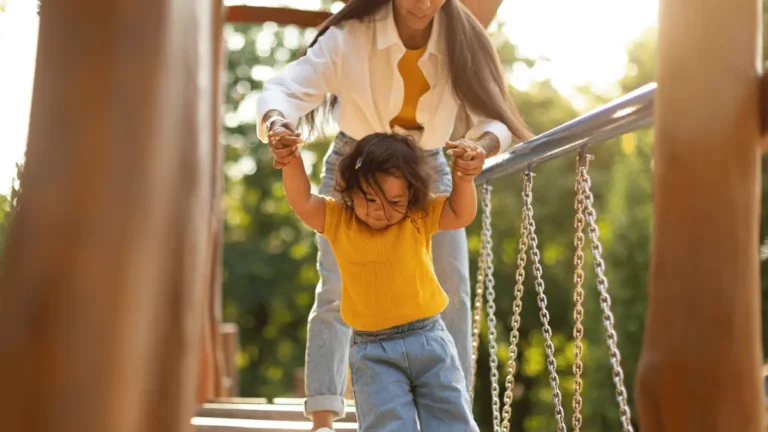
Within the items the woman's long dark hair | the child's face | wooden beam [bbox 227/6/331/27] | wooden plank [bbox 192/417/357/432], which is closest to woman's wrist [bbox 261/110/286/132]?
the child's face

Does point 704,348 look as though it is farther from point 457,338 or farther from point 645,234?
point 645,234

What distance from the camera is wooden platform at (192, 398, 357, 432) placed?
2760mm

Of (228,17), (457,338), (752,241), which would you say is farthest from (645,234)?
(752,241)

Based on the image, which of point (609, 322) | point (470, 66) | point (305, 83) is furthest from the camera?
point (470, 66)

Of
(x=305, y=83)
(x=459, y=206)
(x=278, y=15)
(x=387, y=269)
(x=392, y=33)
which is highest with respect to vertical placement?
(x=278, y=15)

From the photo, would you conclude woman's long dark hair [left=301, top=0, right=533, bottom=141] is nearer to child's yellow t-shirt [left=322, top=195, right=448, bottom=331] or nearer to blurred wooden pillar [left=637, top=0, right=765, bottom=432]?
child's yellow t-shirt [left=322, top=195, right=448, bottom=331]

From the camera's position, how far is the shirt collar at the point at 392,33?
2240 mm

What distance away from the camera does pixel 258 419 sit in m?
3.60

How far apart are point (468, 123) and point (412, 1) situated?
0.33 metres

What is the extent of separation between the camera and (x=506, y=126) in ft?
7.07

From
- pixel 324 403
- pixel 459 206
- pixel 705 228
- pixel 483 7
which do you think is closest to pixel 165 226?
pixel 705 228

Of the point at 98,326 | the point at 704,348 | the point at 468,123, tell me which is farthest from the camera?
the point at 468,123

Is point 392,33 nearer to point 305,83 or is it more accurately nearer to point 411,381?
point 305,83

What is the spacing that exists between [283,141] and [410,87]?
2.01 ft
